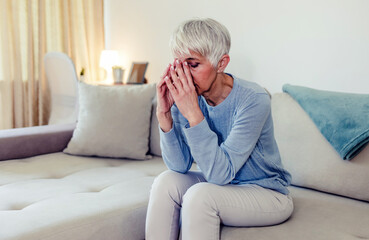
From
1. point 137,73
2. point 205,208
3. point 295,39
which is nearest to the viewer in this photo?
point 205,208

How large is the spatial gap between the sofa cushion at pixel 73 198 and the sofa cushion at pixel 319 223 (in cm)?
39

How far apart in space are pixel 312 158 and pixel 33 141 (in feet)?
4.67

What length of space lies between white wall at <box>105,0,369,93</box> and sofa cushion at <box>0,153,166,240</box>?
1.00 meters

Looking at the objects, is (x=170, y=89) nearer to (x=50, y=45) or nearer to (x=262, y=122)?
(x=262, y=122)

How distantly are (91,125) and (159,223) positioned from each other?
39.8 inches

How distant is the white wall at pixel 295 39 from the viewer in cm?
207

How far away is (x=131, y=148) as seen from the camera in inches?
82.0

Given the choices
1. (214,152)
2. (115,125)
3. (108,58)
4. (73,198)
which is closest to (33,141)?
(115,125)

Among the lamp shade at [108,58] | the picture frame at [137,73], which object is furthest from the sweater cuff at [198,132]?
the lamp shade at [108,58]

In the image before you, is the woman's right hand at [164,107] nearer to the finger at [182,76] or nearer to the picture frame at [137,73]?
the finger at [182,76]

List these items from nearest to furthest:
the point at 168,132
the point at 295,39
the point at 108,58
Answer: the point at 168,132, the point at 295,39, the point at 108,58

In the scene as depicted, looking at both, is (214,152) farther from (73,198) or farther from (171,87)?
(73,198)

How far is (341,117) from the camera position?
158 cm

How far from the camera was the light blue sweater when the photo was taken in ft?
4.03
